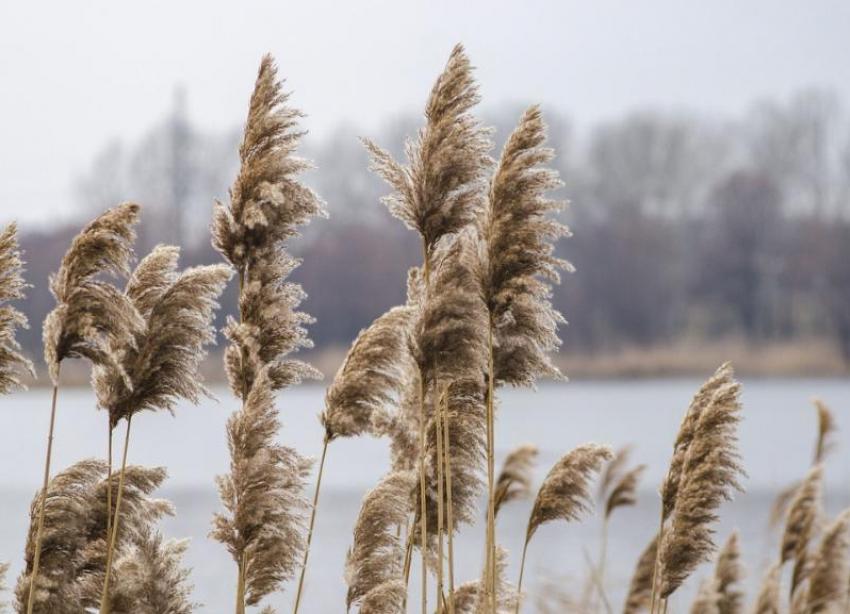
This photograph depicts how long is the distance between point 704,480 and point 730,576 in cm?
194

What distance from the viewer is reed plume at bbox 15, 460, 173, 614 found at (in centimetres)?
362

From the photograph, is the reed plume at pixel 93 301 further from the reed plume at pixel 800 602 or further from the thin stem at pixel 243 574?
the reed plume at pixel 800 602

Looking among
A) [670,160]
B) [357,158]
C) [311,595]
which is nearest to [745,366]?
[670,160]

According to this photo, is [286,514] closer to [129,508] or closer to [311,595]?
[129,508]

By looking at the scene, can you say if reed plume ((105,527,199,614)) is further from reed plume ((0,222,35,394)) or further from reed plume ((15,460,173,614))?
reed plume ((0,222,35,394))

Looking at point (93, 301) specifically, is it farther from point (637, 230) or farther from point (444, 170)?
point (637, 230)

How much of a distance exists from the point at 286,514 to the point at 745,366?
44.1 m

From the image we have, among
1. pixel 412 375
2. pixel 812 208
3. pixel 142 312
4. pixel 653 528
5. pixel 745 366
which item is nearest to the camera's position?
pixel 142 312

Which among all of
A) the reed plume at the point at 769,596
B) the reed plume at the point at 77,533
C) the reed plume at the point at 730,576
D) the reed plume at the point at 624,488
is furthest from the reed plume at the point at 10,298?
the reed plume at the point at 769,596

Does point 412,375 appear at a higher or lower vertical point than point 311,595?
higher

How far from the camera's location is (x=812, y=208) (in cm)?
6550

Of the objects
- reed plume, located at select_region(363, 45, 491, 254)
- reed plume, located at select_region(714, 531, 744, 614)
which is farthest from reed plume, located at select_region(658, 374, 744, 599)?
reed plume, located at select_region(714, 531, 744, 614)

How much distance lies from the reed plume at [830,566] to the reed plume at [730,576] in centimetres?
35

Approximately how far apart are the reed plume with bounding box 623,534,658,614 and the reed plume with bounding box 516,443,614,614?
119 centimetres
